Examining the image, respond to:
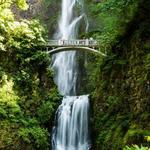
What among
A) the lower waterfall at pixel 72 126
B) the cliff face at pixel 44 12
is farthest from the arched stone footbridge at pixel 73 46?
the cliff face at pixel 44 12

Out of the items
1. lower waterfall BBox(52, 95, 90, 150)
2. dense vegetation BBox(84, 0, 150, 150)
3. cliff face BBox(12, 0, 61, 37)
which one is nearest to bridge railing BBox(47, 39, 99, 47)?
lower waterfall BBox(52, 95, 90, 150)

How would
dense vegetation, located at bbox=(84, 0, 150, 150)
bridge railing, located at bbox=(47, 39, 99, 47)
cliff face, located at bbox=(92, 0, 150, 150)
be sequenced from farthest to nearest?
bridge railing, located at bbox=(47, 39, 99, 47)
dense vegetation, located at bbox=(84, 0, 150, 150)
cliff face, located at bbox=(92, 0, 150, 150)

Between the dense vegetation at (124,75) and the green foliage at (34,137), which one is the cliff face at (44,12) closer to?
the green foliage at (34,137)

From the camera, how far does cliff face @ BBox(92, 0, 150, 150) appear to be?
1401 centimetres

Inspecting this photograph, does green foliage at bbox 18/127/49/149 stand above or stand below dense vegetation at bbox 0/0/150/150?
below

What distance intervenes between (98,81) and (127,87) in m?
4.03

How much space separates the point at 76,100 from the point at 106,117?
7.00m

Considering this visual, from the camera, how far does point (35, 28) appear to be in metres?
27.9

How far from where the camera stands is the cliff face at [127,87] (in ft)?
46.0

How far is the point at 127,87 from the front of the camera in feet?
53.8

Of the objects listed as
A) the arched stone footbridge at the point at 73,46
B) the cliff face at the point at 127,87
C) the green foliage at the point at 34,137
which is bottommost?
the green foliage at the point at 34,137

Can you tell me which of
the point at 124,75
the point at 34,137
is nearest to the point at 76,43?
the point at 34,137

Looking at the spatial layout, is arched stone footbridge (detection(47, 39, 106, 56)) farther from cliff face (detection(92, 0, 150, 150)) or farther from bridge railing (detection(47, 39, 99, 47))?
cliff face (detection(92, 0, 150, 150))

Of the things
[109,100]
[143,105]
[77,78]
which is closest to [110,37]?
[109,100]
